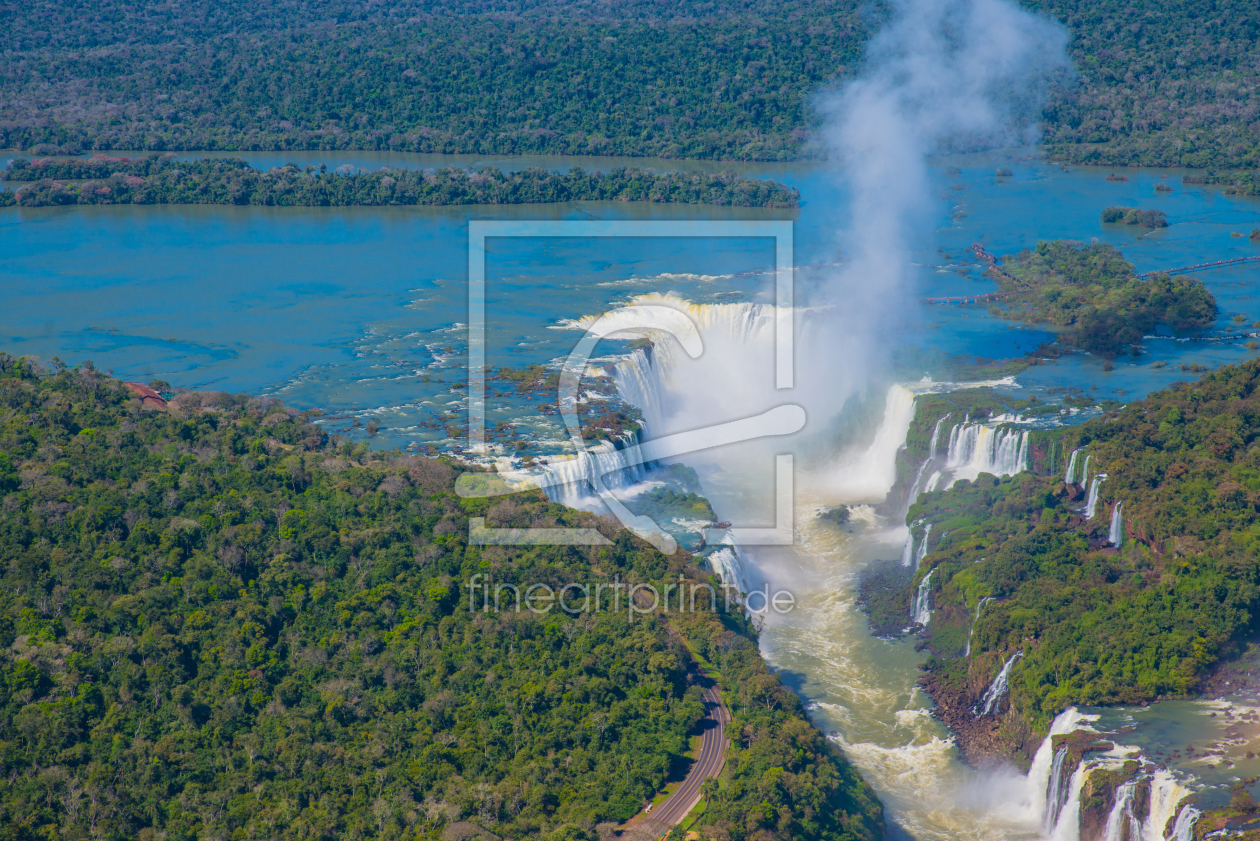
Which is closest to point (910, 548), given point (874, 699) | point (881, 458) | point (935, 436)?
point (935, 436)

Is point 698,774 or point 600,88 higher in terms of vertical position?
point 600,88

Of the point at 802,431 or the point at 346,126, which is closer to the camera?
the point at 802,431

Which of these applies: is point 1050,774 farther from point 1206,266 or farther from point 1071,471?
point 1206,266

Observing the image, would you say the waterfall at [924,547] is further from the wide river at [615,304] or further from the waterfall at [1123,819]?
the waterfall at [1123,819]

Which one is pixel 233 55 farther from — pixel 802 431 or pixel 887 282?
pixel 802 431

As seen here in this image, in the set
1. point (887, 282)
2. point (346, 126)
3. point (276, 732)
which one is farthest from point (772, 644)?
point (346, 126)

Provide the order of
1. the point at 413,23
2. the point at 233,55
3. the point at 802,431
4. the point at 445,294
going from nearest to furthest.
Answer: the point at 802,431 < the point at 445,294 < the point at 233,55 < the point at 413,23

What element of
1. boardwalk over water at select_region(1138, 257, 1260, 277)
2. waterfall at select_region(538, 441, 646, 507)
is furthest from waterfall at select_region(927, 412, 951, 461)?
boardwalk over water at select_region(1138, 257, 1260, 277)
